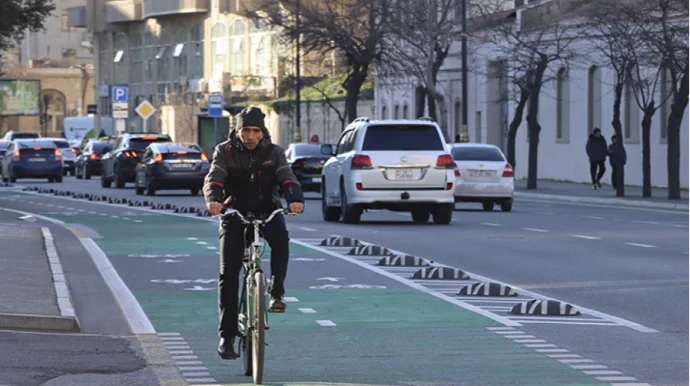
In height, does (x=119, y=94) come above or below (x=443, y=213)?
above

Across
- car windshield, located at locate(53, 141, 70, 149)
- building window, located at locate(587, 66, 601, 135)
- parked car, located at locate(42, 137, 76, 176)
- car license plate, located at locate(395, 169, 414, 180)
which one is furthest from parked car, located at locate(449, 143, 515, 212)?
car windshield, located at locate(53, 141, 70, 149)

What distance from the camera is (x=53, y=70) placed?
150 m

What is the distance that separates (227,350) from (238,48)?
3552 inches

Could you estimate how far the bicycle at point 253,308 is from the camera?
9.52m

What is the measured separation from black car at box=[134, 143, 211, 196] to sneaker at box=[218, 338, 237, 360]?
110ft

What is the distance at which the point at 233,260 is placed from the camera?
10211 millimetres

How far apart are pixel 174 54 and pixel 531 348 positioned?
96.0 m

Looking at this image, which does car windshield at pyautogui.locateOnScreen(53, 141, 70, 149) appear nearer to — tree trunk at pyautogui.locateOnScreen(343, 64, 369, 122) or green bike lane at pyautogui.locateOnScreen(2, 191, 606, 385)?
tree trunk at pyautogui.locateOnScreen(343, 64, 369, 122)

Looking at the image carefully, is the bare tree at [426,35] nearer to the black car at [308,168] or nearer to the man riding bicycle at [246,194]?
the black car at [308,168]

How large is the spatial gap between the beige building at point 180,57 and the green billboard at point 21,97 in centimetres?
1469

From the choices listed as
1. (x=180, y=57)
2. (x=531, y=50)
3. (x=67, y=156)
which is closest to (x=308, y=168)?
(x=531, y=50)

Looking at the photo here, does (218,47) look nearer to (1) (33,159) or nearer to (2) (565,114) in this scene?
(1) (33,159)

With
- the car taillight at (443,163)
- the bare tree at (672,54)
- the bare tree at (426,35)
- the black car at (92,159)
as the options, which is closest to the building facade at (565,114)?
the bare tree at (426,35)

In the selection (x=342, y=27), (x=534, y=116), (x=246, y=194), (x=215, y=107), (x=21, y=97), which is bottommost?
(x=246, y=194)
